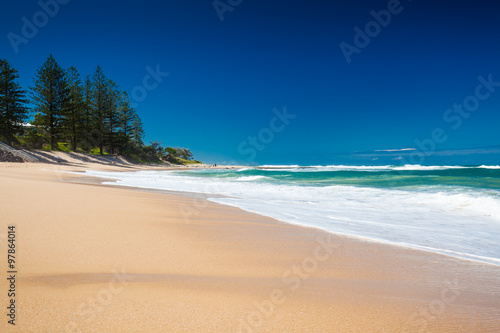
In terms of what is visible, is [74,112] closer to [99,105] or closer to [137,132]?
[99,105]

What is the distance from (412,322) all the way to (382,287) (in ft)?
1.82

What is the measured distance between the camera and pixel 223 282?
2.10 m

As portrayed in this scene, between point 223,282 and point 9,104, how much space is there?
41.1 metres

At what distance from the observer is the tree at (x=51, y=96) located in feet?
111

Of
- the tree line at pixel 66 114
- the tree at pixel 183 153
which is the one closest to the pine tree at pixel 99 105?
the tree line at pixel 66 114

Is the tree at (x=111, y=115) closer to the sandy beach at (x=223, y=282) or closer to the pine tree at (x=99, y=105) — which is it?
the pine tree at (x=99, y=105)

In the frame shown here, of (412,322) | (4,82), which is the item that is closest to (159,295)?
(412,322)

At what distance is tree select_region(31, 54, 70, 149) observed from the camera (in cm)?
3378

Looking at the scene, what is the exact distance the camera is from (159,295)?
1.76m

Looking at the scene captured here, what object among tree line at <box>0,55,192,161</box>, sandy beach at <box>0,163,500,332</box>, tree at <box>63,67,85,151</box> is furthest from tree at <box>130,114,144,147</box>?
sandy beach at <box>0,163,500,332</box>

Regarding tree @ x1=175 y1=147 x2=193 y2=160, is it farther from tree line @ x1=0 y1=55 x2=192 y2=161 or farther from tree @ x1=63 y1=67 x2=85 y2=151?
tree @ x1=63 y1=67 x2=85 y2=151

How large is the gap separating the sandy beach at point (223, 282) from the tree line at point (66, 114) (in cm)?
3691

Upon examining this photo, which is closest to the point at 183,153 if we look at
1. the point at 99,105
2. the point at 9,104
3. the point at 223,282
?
the point at 99,105

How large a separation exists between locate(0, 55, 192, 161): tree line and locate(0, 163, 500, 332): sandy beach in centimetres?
3691
